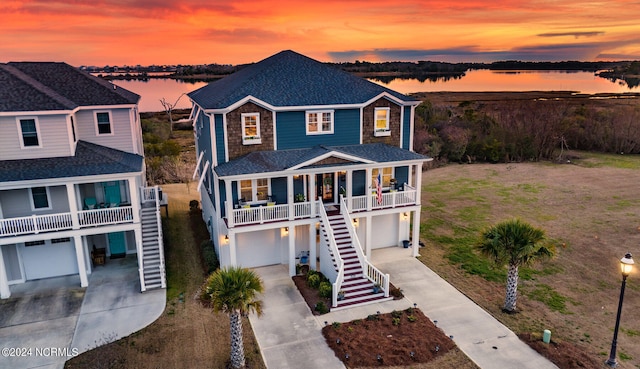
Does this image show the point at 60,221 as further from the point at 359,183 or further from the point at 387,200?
the point at 387,200

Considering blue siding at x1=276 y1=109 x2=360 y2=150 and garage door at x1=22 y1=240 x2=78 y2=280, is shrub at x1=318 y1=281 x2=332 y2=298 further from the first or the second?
garage door at x1=22 y1=240 x2=78 y2=280

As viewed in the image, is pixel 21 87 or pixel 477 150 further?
pixel 477 150

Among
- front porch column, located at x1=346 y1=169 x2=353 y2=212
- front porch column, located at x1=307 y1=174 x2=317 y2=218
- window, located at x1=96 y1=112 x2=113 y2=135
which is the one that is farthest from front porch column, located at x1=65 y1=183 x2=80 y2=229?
front porch column, located at x1=346 y1=169 x2=353 y2=212

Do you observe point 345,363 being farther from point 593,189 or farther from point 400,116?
point 593,189

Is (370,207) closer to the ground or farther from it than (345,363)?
farther from it

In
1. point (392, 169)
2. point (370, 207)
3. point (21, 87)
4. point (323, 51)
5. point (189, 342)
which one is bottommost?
point (189, 342)

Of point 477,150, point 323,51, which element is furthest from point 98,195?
point 323,51

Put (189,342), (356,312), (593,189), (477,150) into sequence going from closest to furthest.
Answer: (189,342)
(356,312)
(593,189)
(477,150)
